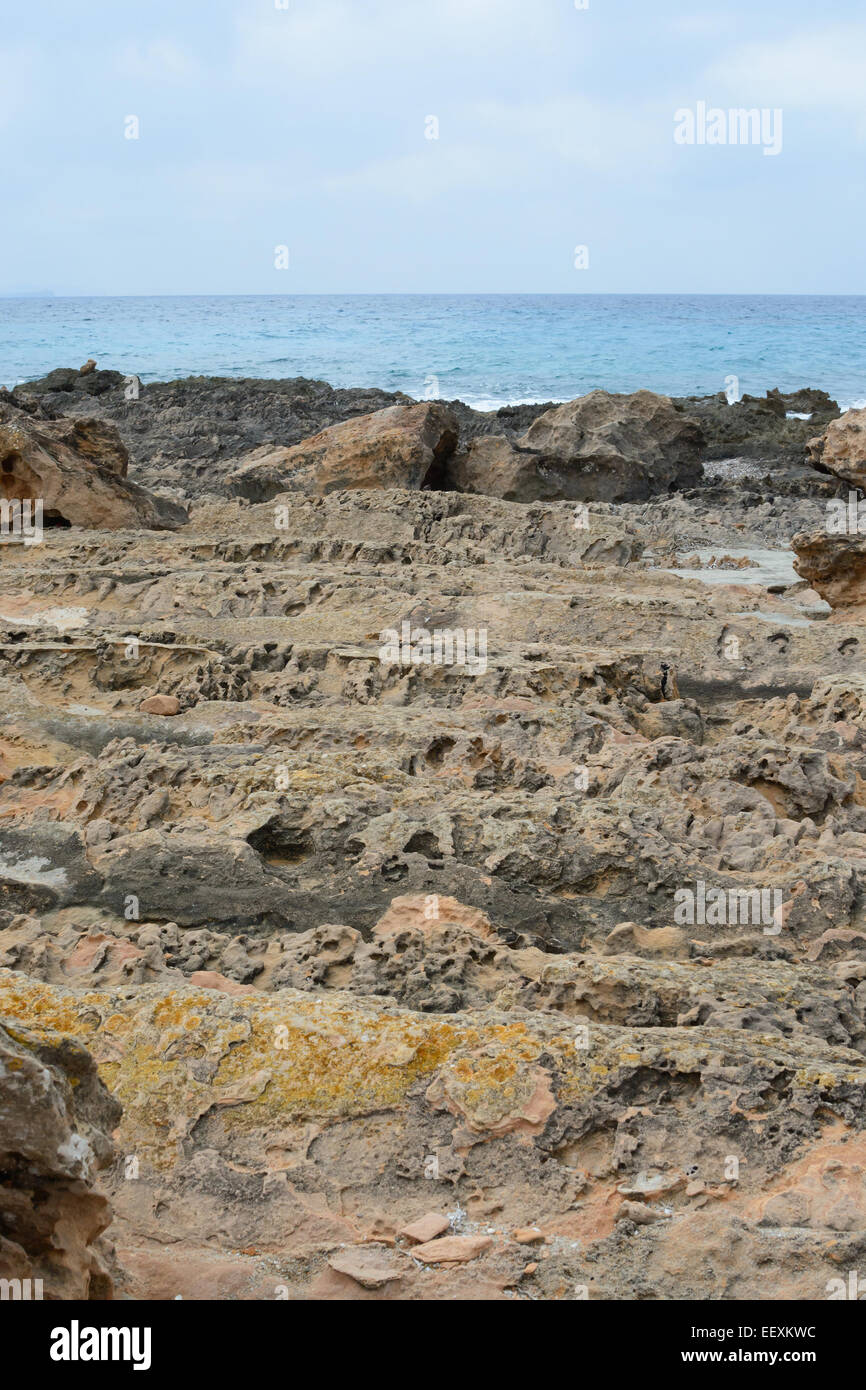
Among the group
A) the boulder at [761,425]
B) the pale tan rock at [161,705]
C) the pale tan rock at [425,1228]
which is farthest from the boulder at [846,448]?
the pale tan rock at [425,1228]

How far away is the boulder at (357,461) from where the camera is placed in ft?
42.2

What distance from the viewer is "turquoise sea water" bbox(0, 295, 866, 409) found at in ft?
134

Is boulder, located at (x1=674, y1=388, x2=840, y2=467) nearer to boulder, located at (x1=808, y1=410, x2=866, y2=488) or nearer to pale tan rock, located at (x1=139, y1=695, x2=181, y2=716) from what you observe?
boulder, located at (x1=808, y1=410, x2=866, y2=488)

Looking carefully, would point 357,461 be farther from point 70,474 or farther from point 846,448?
point 846,448

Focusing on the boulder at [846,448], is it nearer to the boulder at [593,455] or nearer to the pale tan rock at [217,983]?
the boulder at [593,455]

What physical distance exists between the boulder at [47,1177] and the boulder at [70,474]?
9409mm

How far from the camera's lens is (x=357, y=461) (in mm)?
12930

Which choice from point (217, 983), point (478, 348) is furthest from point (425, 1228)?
point (478, 348)

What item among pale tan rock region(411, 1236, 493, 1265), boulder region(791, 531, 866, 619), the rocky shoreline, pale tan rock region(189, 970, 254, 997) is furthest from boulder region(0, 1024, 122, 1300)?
boulder region(791, 531, 866, 619)

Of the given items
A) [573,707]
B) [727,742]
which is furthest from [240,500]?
[727,742]

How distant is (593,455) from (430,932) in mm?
12072

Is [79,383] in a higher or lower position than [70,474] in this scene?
higher

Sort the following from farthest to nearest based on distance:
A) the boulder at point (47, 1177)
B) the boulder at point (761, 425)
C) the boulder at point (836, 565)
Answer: the boulder at point (761, 425) < the boulder at point (836, 565) < the boulder at point (47, 1177)

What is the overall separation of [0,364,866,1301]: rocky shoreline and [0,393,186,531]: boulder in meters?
2.09
